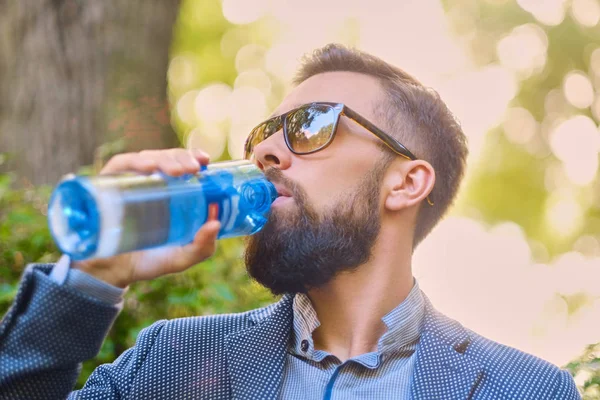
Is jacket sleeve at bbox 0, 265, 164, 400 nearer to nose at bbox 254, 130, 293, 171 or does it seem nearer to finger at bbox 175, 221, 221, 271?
finger at bbox 175, 221, 221, 271

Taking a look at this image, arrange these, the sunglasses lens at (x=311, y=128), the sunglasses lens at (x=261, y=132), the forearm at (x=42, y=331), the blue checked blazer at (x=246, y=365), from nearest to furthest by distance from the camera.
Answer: the forearm at (x=42, y=331), the blue checked blazer at (x=246, y=365), the sunglasses lens at (x=311, y=128), the sunglasses lens at (x=261, y=132)

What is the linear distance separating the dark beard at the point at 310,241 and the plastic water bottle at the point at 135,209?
29 centimetres

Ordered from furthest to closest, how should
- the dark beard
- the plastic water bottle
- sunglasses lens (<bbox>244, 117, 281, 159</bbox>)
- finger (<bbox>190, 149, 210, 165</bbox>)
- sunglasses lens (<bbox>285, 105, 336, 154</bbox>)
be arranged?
sunglasses lens (<bbox>244, 117, 281, 159</bbox>) → sunglasses lens (<bbox>285, 105, 336, 154</bbox>) → the dark beard → finger (<bbox>190, 149, 210, 165</bbox>) → the plastic water bottle

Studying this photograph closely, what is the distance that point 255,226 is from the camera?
7.04 feet

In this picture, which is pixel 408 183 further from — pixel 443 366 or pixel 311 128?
pixel 443 366

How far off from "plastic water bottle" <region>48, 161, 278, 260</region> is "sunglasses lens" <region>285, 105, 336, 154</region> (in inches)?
18.5

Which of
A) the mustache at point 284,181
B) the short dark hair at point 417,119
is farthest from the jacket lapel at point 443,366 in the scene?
the mustache at point 284,181

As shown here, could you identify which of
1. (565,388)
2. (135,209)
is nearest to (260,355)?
(135,209)

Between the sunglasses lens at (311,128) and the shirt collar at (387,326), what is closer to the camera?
the shirt collar at (387,326)

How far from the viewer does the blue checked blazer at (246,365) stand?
2.02 metres

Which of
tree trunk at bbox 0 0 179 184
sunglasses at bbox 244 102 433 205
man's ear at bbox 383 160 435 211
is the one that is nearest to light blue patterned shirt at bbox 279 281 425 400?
man's ear at bbox 383 160 435 211

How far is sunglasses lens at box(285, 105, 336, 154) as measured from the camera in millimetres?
2338

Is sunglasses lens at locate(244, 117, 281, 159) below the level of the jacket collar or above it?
above

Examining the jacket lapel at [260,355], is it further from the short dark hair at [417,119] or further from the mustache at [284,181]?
the short dark hair at [417,119]
